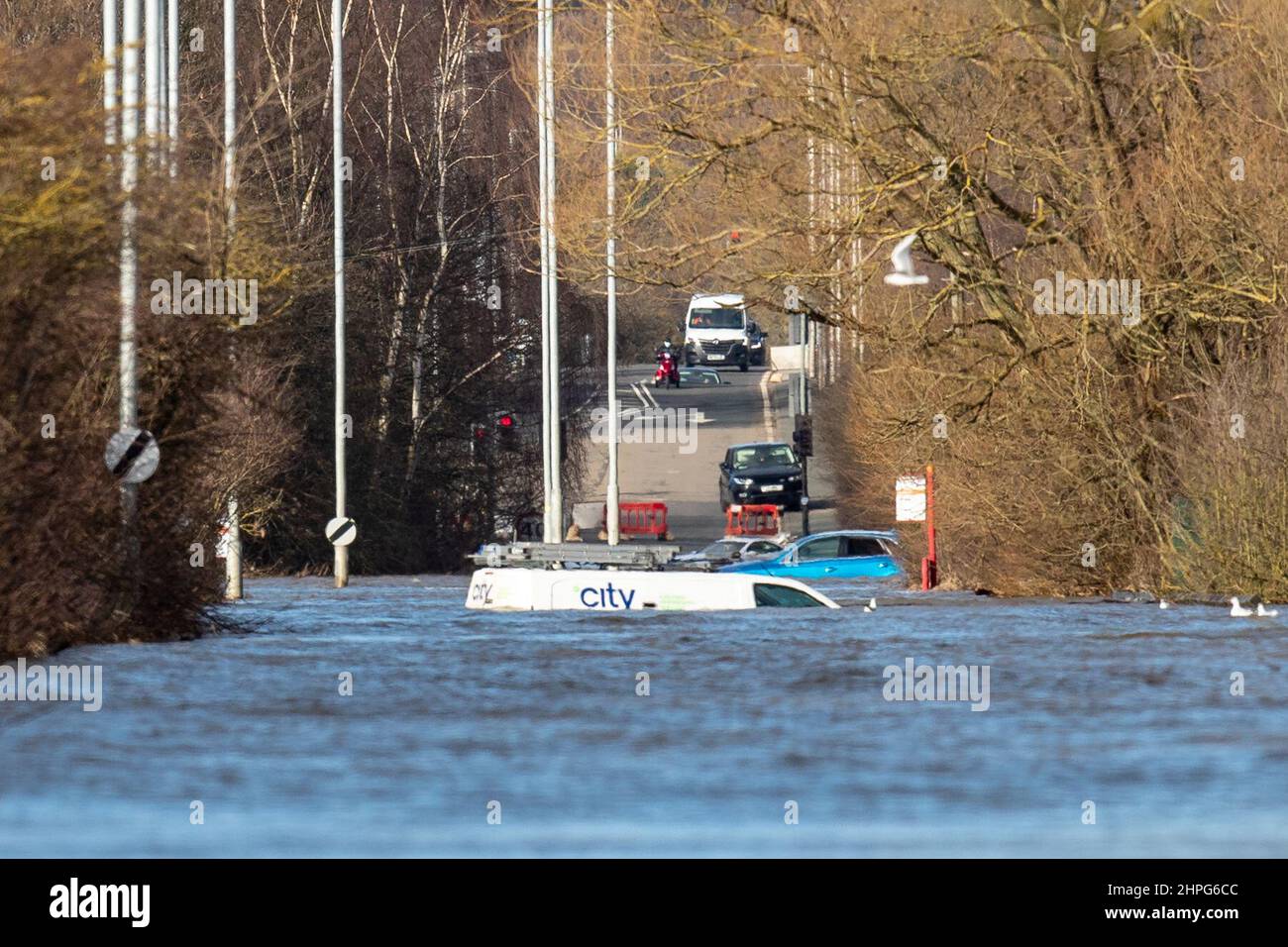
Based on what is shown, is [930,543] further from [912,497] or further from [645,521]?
[645,521]

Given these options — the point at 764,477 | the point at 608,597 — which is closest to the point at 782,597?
the point at 608,597

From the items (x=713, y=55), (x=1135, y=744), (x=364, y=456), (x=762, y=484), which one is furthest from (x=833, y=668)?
(x=762, y=484)

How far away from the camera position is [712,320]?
10081cm

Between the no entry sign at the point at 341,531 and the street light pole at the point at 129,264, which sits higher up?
the street light pole at the point at 129,264

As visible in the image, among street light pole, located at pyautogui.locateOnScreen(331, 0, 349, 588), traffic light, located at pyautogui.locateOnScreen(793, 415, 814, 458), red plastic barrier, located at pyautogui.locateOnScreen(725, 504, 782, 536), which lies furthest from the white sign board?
traffic light, located at pyautogui.locateOnScreen(793, 415, 814, 458)

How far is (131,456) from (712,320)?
8145cm

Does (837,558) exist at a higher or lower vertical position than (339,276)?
lower

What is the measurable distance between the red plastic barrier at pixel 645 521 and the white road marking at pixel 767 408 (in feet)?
62.4

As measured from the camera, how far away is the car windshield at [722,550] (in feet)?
Answer: 147

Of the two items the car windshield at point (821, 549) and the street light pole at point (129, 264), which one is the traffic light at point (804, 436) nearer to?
the car windshield at point (821, 549)

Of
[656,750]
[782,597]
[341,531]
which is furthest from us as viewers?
[341,531]

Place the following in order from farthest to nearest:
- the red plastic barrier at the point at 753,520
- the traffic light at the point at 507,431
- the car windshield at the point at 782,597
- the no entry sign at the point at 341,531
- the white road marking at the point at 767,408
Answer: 1. the white road marking at the point at 767,408
2. the red plastic barrier at the point at 753,520
3. the traffic light at the point at 507,431
4. the no entry sign at the point at 341,531
5. the car windshield at the point at 782,597

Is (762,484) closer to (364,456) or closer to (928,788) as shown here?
(364,456)

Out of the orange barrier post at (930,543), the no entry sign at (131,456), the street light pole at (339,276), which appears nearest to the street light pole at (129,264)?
the no entry sign at (131,456)
